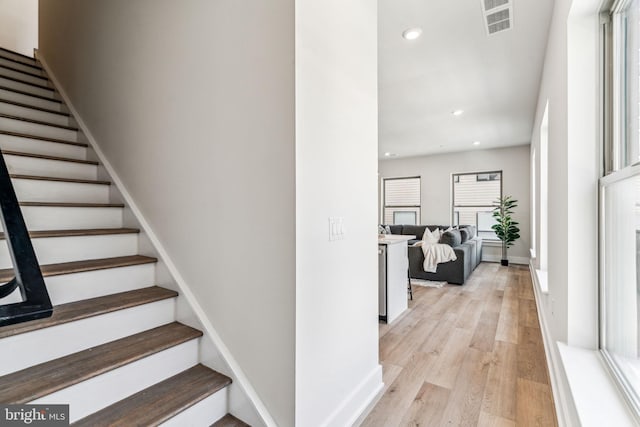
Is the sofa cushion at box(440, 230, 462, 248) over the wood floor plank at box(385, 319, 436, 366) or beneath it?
over

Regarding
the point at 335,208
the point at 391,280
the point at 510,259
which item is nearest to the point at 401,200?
the point at 510,259

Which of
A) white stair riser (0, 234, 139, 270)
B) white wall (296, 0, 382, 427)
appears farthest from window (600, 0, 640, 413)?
white stair riser (0, 234, 139, 270)

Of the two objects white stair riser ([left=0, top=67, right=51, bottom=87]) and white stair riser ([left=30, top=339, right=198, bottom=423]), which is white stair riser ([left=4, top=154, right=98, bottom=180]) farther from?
white stair riser ([left=30, top=339, right=198, bottom=423])

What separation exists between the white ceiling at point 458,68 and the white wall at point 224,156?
62.7 inches

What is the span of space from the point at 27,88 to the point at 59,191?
1.78 meters

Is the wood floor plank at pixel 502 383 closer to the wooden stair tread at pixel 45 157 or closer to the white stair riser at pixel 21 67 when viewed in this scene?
the wooden stair tread at pixel 45 157

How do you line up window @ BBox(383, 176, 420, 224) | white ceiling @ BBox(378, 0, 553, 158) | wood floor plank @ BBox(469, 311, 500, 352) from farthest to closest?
window @ BBox(383, 176, 420, 224) < wood floor plank @ BBox(469, 311, 500, 352) < white ceiling @ BBox(378, 0, 553, 158)

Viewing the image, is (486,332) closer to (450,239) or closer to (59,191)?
(450,239)

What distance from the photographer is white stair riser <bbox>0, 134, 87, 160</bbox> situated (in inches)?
90.6

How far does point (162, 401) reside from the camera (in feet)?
4.51

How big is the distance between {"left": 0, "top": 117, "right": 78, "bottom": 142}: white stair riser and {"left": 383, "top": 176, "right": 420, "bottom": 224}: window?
7854 millimetres

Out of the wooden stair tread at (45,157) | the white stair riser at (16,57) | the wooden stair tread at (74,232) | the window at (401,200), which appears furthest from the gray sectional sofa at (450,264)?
the white stair riser at (16,57)

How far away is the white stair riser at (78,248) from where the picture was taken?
1.74 metres

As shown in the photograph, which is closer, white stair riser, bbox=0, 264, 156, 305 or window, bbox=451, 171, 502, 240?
white stair riser, bbox=0, 264, 156, 305
